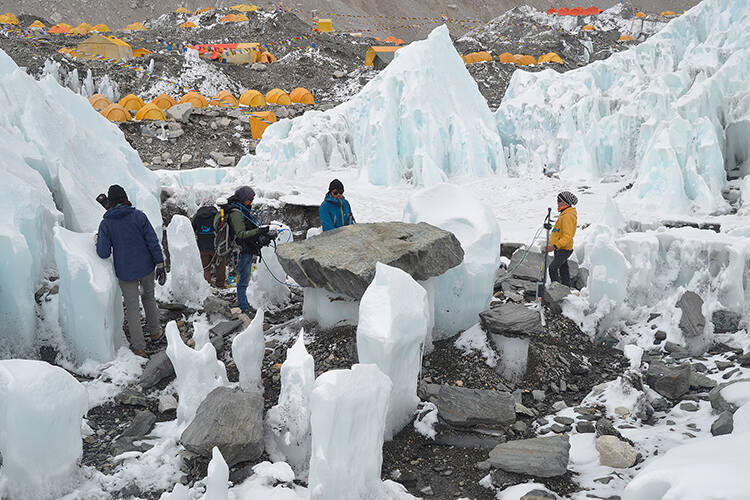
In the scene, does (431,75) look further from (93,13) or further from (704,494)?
(93,13)

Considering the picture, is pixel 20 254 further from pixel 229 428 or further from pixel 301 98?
pixel 301 98

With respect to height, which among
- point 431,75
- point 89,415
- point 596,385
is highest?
point 431,75

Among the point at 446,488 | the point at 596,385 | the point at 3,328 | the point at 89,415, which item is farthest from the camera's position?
the point at 596,385

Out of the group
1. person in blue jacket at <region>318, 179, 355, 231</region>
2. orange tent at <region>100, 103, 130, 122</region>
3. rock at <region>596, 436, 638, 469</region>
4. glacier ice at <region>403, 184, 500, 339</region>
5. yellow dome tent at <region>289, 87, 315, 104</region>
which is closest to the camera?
rock at <region>596, 436, 638, 469</region>

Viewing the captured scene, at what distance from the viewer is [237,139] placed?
21.9 meters

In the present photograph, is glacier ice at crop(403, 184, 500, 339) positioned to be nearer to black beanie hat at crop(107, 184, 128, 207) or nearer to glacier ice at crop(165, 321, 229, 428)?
glacier ice at crop(165, 321, 229, 428)

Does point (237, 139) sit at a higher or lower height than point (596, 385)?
higher

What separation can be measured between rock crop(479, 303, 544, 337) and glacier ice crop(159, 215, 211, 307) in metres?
3.34

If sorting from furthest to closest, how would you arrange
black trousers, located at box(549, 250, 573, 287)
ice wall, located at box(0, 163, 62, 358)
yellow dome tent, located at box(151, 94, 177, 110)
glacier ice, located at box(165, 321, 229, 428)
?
yellow dome tent, located at box(151, 94, 177, 110) → black trousers, located at box(549, 250, 573, 287) → ice wall, located at box(0, 163, 62, 358) → glacier ice, located at box(165, 321, 229, 428)

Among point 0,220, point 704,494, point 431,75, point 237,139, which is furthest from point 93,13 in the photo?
point 704,494

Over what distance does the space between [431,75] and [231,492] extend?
1309cm

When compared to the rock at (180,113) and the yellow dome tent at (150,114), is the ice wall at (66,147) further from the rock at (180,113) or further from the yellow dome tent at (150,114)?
the yellow dome tent at (150,114)

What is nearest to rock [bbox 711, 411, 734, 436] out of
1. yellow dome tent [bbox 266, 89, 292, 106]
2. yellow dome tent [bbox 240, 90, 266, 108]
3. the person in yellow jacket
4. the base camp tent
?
the person in yellow jacket

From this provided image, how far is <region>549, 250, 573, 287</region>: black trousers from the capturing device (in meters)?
6.84
